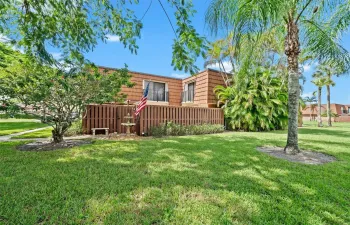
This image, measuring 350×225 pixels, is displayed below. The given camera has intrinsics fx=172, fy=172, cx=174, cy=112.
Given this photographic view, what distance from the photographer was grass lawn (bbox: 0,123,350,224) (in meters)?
1.93

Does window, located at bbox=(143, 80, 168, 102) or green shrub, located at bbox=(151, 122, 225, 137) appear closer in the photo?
green shrub, located at bbox=(151, 122, 225, 137)

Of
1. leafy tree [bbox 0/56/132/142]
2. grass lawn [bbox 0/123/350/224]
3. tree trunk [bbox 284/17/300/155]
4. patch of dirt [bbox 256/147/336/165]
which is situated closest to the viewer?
grass lawn [bbox 0/123/350/224]

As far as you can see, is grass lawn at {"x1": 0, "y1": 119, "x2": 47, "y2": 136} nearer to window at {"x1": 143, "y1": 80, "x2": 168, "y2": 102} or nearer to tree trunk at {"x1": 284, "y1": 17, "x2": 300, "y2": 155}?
window at {"x1": 143, "y1": 80, "x2": 168, "y2": 102}

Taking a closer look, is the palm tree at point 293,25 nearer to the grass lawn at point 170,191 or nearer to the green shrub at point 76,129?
the grass lawn at point 170,191

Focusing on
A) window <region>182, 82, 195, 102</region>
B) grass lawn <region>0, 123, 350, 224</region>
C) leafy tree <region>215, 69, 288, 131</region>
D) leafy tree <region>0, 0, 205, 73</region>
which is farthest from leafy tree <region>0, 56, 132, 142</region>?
window <region>182, 82, 195, 102</region>

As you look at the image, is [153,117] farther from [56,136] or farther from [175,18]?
[175,18]

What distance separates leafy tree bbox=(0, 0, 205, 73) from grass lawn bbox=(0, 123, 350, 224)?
1.92 metres

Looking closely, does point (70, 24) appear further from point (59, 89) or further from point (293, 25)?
point (293, 25)

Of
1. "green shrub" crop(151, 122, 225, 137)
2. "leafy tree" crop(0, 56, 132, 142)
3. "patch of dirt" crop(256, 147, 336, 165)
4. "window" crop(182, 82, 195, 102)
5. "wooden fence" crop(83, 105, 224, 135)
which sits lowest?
"patch of dirt" crop(256, 147, 336, 165)

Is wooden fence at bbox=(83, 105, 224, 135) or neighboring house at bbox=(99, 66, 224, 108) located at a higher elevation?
neighboring house at bbox=(99, 66, 224, 108)

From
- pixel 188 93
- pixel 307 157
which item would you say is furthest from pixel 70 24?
pixel 188 93

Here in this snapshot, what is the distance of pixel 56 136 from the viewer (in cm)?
586

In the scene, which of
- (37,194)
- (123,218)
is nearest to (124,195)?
(123,218)

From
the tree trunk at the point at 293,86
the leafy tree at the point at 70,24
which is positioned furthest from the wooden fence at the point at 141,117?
the tree trunk at the point at 293,86
